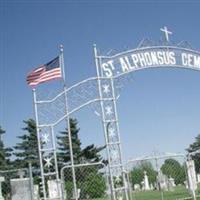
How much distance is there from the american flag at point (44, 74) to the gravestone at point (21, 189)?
14.0ft

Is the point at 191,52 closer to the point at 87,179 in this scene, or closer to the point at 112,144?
the point at 112,144

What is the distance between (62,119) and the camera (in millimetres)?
15961

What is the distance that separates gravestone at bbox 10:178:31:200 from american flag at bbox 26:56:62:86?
426 cm

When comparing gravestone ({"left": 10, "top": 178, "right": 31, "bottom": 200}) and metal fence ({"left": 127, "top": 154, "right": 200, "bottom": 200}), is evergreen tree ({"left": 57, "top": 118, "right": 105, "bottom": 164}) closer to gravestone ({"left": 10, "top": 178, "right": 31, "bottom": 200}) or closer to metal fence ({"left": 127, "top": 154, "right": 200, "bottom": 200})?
metal fence ({"left": 127, "top": 154, "right": 200, "bottom": 200})

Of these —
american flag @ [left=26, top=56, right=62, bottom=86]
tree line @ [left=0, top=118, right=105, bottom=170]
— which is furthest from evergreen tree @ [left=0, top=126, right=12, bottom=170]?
american flag @ [left=26, top=56, right=62, bottom=86]

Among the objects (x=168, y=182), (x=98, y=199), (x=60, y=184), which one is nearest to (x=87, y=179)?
(x=98, y=199)

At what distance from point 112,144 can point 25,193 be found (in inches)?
133

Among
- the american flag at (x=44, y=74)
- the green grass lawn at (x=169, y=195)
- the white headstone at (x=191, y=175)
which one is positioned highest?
the american flag at (x=44, y=74)

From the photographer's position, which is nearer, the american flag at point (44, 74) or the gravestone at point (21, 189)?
the gravestone at point (21, 189)

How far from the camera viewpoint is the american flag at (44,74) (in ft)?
54.0

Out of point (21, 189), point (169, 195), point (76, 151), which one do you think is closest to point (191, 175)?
point (21, 189)

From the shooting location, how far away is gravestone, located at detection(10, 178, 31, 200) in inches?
510

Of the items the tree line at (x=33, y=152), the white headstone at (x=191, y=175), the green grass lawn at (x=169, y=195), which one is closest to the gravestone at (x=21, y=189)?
the white headstone at (x=191, y=175)

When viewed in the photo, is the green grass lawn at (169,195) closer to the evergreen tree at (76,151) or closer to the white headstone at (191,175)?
the white headstone at (191,175)
